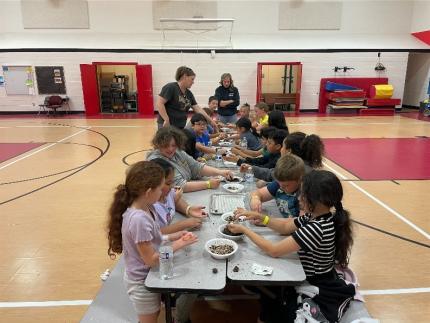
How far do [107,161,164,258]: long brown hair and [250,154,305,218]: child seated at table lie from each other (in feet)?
3.02

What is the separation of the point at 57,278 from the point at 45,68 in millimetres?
14038

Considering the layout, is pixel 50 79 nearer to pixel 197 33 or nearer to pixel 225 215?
pixel 197 33

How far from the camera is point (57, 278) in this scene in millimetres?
3285

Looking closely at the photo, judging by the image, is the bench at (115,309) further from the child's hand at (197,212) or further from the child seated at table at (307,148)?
the child seated at table at (307,148)

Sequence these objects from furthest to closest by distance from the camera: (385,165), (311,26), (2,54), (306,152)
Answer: (311,26) < (2,54) < (385,165) < (306,152)

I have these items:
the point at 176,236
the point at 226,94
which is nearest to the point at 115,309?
the point at 176,236

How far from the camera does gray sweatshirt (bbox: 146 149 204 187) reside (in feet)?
10.6

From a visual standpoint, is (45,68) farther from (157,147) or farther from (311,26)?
(157,147)

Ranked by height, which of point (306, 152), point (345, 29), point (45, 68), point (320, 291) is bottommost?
point (320, 291)

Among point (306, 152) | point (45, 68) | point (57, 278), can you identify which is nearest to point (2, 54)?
point (45, 68)

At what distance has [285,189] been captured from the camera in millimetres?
2637

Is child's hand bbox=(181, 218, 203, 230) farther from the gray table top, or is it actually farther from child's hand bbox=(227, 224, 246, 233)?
child's hand bbox=(227, 224, 246, 233)

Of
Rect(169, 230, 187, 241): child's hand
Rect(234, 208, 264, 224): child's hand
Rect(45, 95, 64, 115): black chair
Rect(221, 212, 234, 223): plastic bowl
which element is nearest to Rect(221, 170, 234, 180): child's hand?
Rect(221, 212, 234, 223): plastic bowl

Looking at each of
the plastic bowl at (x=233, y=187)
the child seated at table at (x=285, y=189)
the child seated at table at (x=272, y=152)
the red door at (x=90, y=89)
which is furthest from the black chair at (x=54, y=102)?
the child seated at table at (x=285, y=189)
